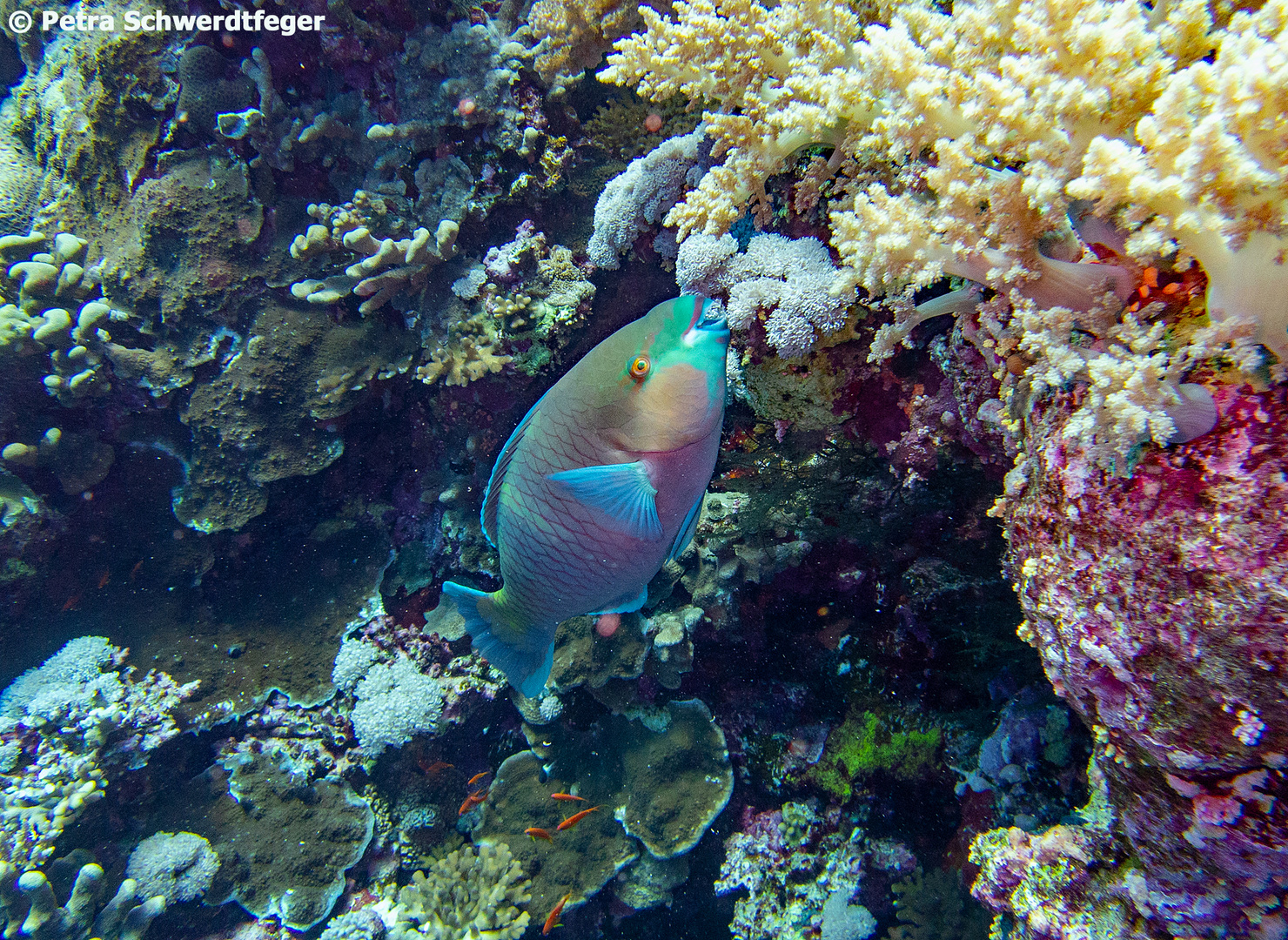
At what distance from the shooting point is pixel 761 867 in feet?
13.2

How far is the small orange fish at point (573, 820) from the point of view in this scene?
4.12 metres

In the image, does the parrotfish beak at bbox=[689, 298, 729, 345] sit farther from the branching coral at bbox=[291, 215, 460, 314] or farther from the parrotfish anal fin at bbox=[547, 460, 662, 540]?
the branching coral at bbox=[291, 215, 460, 314]

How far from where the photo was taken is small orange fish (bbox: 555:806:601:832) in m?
4.12

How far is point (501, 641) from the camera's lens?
2.86 meters

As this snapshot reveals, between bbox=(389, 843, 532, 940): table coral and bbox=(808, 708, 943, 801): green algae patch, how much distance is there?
2.44 m

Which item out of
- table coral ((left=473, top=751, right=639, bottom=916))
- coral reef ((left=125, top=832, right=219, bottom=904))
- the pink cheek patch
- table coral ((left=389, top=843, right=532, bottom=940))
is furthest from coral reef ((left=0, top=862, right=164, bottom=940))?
the pink cheek patch

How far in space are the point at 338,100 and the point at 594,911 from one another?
20.5 ft

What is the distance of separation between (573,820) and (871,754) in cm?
223

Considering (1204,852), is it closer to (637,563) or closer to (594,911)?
(637,563)

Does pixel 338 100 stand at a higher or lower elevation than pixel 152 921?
higher

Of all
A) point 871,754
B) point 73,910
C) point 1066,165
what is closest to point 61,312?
point 73,910

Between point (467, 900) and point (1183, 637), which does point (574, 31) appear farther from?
point (467, 900)

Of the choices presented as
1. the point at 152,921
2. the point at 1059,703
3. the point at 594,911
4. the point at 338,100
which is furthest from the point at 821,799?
the point at 338,100

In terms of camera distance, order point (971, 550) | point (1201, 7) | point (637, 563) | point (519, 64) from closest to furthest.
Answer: point (1201, 7) < point (637, 563) < point (971, 550) < point (519, 64)
